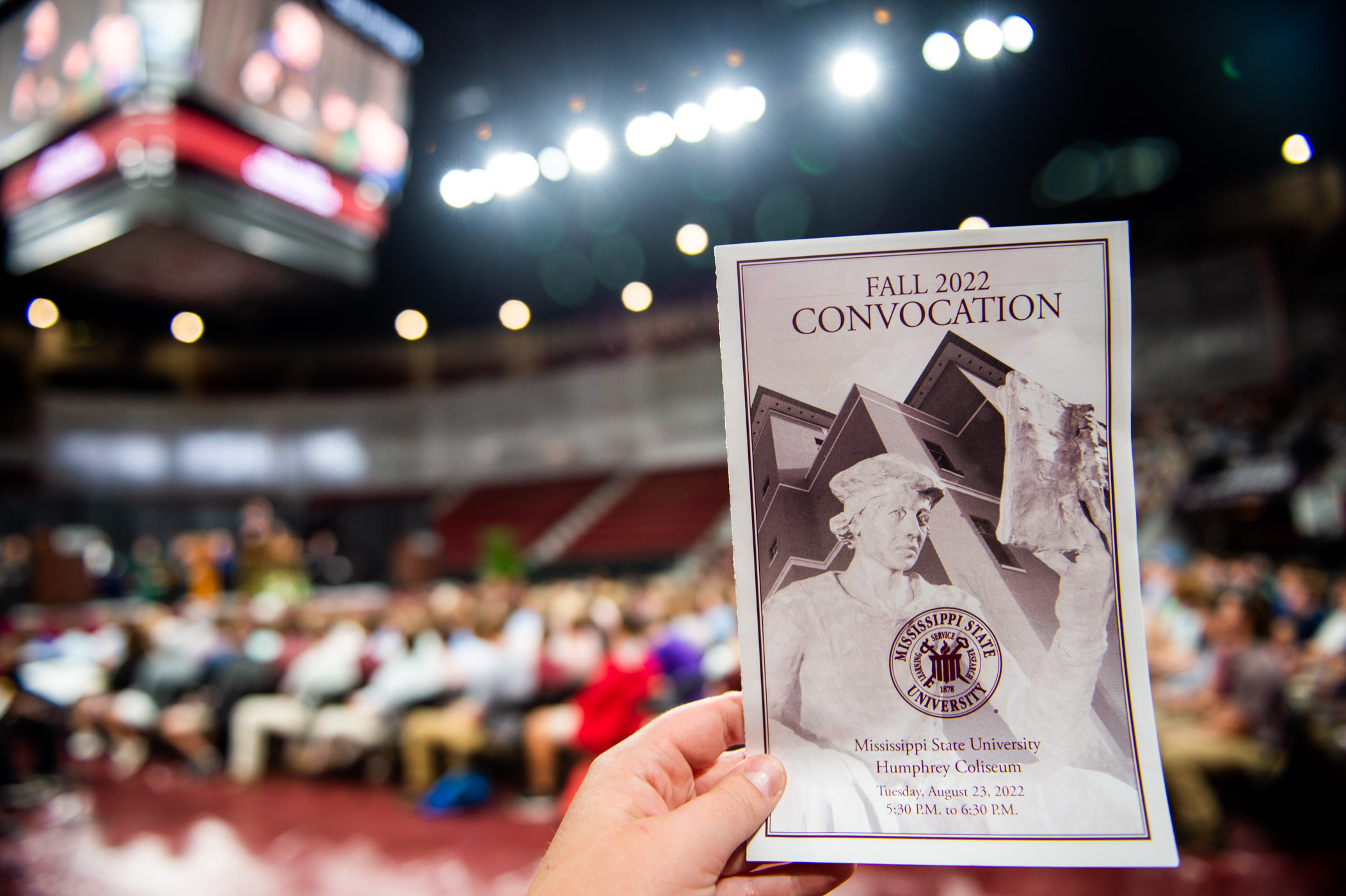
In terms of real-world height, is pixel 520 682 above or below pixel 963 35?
below

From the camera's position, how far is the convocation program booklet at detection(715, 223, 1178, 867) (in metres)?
0.86

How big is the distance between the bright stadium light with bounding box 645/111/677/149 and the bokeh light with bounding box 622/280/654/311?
5629mm

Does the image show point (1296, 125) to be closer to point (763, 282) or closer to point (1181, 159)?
point (1181, 159)

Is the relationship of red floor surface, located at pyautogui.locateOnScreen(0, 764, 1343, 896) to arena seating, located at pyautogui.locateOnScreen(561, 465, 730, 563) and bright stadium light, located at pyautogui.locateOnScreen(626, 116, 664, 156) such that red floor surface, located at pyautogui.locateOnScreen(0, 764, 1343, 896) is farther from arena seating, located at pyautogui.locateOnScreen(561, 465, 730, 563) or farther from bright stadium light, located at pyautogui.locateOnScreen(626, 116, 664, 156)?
arena seating, located at pyautogui.locateOnScreen(561, 465, 730, 563)

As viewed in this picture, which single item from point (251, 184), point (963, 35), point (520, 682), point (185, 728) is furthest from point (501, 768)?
point (963, 35)

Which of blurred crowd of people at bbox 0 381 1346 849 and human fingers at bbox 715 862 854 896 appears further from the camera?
blurred crowd of people at bbox 0 381 1346 849

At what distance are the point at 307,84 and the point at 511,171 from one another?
191cm

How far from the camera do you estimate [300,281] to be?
7625 millimetres

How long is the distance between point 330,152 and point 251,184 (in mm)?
638

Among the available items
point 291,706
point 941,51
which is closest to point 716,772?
point 941,51

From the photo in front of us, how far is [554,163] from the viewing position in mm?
6691

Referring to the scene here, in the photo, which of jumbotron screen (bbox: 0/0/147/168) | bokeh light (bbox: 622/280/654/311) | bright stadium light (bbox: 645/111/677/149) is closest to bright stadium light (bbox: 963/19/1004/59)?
bright stadium light (bbox: 645/111/677/149)

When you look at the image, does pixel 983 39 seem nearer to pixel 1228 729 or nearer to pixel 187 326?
pixel 1228 729

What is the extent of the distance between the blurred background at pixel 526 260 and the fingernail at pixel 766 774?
8.11 feet
